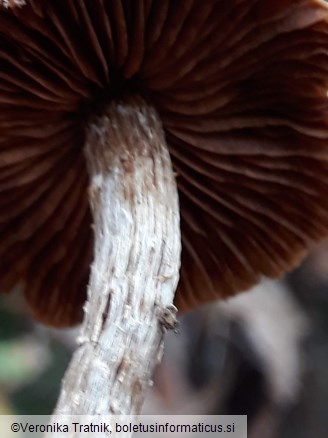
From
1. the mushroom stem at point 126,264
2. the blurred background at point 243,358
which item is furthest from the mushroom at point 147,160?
the blurred background at point 243,358

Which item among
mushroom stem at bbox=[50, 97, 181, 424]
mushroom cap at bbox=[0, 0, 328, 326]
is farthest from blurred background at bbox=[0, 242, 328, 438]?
mushroom stem at bbox=[50, 97, 181, 424]

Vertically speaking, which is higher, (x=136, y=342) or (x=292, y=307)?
(x=292, y=307)

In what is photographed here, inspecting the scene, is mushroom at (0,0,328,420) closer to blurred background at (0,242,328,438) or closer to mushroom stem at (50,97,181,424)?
mushroom stem at (50,97,181,424)

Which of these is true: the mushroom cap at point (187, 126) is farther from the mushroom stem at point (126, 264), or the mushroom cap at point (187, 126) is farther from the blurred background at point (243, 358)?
the blurred background at point (243, 358)

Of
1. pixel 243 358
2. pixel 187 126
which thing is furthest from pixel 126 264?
pixel 243 358

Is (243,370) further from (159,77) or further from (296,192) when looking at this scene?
(159,77)

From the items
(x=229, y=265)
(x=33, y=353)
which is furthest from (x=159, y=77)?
(x=33, y=353)

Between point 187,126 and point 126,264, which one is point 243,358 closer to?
point 187,126
